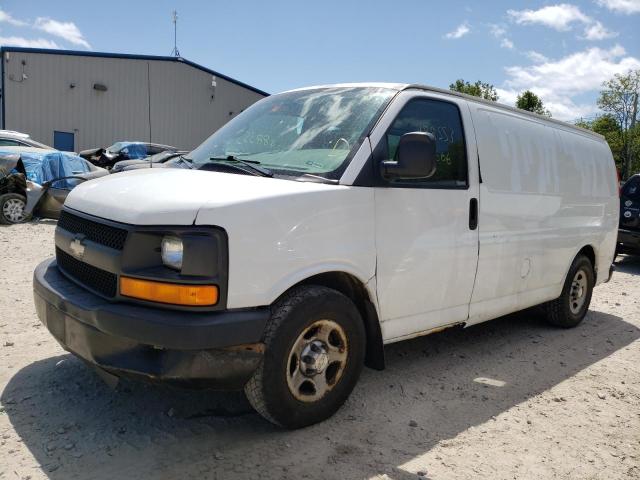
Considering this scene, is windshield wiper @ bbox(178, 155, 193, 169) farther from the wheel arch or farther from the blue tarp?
the blue tarp

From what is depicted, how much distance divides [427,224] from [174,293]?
174cm

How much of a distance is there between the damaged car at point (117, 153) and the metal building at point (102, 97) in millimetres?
7200

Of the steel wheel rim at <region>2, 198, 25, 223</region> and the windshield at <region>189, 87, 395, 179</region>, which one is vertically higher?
the windshield at <region>189, 87, 395, 179</region>

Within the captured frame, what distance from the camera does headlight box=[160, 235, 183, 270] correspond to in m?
2.54

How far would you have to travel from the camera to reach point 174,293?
98.8 inches

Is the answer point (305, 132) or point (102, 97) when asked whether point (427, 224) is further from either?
point (102, 97)

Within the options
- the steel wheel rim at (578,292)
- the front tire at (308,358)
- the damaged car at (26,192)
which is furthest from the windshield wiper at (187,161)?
the damaged car at (26,192)

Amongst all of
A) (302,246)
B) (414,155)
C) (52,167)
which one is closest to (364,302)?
(302,246)

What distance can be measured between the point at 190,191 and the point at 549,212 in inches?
135

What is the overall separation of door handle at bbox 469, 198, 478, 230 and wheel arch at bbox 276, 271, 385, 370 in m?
1.10

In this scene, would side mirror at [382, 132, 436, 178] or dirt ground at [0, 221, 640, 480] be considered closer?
dirt ground at [0, 221, 640, 480]

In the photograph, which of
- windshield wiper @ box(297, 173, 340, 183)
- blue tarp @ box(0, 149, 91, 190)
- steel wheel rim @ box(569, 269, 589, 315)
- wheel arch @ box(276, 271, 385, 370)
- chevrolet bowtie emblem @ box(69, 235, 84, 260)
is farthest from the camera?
blue tarp @ box(0, 149, 91, 190)

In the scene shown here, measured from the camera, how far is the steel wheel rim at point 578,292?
5.70m

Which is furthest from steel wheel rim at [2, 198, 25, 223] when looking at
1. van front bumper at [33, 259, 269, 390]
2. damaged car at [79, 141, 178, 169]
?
van front bumper at [33, 259, 269, 390]
